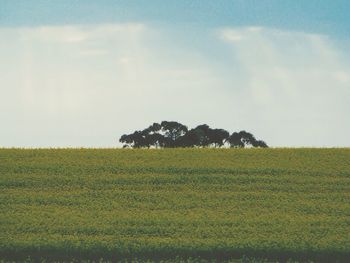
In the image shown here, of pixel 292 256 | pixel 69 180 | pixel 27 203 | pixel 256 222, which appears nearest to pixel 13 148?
pixel 69 180

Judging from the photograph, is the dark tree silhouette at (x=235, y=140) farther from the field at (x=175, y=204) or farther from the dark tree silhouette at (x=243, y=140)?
the field at (x=175, y=204)

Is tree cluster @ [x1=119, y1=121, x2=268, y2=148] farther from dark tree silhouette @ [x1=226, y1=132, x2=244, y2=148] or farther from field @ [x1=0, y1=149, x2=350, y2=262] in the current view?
field @ [x1=0, y1=149, x2=350, y2=262]

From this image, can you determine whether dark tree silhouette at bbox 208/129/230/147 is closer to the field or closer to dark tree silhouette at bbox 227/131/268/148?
dark tree silhouette at bbox 227/131/268/148

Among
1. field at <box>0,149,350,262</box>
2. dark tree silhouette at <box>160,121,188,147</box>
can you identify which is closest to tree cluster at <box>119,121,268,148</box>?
dark tree silhouette at <box>160,121,188,147</box>

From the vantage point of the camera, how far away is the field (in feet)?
70.5

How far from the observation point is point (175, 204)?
27.6 metres

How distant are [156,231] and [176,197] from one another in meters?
5.34

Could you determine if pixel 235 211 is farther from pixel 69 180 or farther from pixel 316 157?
pixel 316 157

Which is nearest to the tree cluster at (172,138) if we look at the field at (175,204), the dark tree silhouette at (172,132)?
the dark tree silhouette at (172,132)

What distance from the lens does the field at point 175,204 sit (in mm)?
21500

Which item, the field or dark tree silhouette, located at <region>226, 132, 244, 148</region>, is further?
dark tree silhouette, located at <region>226, 132, 244, 148</region>

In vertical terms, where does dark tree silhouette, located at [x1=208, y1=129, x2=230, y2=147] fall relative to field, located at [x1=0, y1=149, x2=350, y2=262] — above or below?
above

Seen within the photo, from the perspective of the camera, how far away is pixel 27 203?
28000mm

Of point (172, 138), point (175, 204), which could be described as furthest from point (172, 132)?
point (175, 204)
